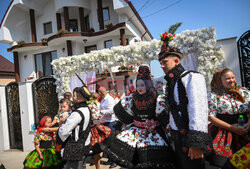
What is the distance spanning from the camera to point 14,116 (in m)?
7.97

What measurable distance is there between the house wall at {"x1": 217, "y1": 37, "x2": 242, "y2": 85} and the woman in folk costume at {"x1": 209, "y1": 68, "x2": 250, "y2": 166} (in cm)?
245

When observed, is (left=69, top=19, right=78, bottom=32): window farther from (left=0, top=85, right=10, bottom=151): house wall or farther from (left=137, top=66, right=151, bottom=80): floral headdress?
(left=137, top=66, right=151, bottom=80): floral headdress

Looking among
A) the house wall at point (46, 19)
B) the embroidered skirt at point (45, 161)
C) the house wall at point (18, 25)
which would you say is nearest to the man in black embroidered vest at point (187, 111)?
the embroidered skirt at point (45, 161)

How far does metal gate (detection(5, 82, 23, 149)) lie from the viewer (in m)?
7.86

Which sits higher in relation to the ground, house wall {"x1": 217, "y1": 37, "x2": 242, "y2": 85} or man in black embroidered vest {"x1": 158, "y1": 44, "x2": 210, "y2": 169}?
house wall {"x1": 217, "y1": 37, "x2": 242, "y2": 85}

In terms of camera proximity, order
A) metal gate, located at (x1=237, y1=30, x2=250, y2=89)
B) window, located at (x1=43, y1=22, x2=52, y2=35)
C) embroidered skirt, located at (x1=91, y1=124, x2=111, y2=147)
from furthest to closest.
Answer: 1. window, located at (x1=43, y1=22, x2=52, y2=35)
2. metal gate, located at (x1=237, y1=30, x2=250, y2=89)
3. embroidered skirt, located at (x1=91, y1=124, x2=111, y2=147)

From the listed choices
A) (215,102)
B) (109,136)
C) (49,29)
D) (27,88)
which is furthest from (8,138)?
(49,29)

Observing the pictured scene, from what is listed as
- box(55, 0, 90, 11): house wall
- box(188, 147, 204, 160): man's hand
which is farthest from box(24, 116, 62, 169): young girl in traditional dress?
box(55, 0, 90, 11): house wall

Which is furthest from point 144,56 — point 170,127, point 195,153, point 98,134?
point 195,153

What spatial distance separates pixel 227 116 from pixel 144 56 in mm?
4118

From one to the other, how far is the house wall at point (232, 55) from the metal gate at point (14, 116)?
8.56 metres

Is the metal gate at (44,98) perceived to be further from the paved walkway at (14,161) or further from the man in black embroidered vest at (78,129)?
the man in black embroidered vest at (78,129)

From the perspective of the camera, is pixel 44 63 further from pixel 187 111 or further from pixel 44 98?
pixel 187 111

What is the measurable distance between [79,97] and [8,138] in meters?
7.07
